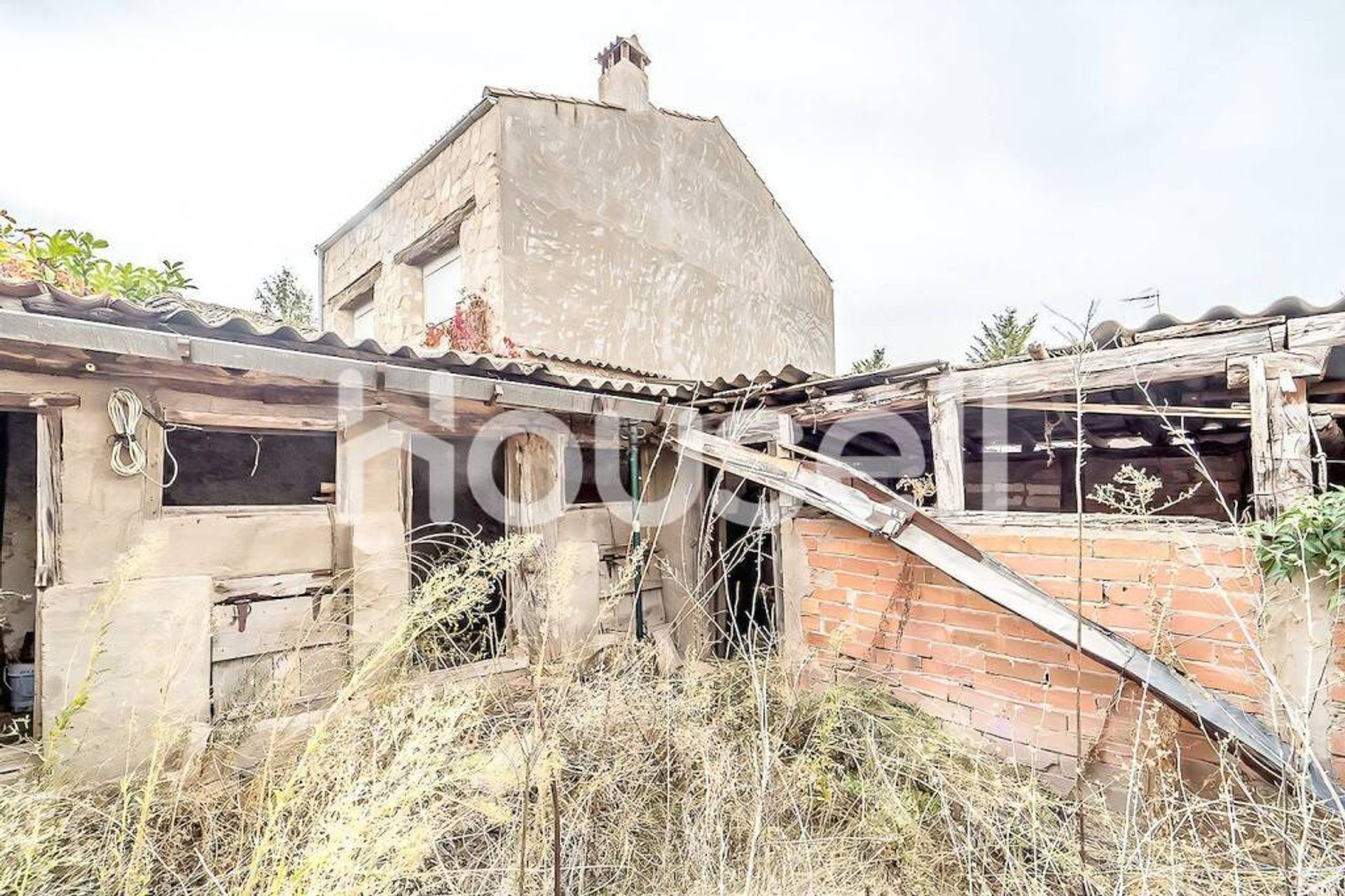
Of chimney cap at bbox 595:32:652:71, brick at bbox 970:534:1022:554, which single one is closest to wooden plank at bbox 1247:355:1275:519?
brick at bbox 970:534:1022:554

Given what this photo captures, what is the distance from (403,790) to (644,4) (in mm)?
10999

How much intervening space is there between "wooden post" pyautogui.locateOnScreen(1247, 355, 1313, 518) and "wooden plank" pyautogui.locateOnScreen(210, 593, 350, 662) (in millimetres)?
5580

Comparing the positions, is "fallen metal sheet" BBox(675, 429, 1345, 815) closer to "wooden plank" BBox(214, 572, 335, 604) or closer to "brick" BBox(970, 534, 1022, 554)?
"brick" BBox(970, 534, 1022, 554)

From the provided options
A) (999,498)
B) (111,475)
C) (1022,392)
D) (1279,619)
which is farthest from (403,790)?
(999,498)

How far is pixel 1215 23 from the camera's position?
22.4 ft

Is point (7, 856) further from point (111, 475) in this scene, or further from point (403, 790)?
point (111, 475)

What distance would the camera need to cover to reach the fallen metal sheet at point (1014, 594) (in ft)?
9.25

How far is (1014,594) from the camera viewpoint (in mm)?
3488

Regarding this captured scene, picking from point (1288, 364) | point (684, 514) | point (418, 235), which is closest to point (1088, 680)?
point (1288, 364)

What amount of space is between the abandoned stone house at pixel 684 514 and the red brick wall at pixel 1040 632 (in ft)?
0.06

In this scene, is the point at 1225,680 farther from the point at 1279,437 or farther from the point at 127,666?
the point at 127,666

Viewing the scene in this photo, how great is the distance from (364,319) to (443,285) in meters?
2.93

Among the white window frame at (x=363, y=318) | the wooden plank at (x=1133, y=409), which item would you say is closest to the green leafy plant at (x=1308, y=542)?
the wooden plank at (x=1133, y=409)

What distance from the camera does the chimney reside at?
8953mm
